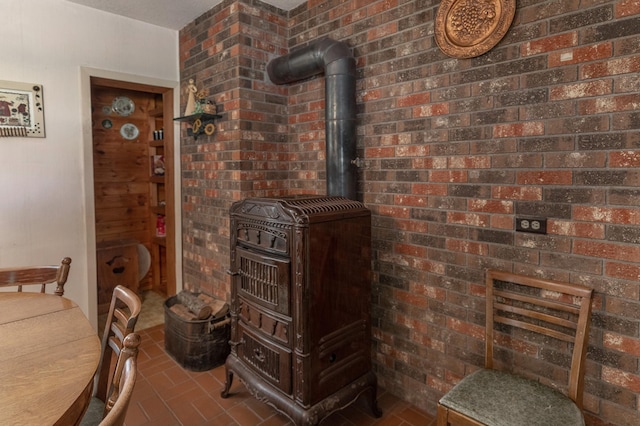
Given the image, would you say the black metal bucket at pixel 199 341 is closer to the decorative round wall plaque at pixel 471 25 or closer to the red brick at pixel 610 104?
the decorative round wall plaque at pixel 471 25

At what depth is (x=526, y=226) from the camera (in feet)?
5.65

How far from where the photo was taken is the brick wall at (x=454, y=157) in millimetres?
1504

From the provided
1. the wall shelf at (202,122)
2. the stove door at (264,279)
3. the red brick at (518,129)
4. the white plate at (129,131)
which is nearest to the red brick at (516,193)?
the red brick at (518,129)

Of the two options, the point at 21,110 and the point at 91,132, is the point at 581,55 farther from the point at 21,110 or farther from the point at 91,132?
the point at 21,110

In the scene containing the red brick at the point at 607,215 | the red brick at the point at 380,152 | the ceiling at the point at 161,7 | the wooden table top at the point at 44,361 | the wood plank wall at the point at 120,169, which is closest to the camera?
the wooden table top at the point at 44,361

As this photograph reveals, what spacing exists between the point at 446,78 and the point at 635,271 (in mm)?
1232

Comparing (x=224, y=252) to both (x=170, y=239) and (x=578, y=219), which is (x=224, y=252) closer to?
(x=170, y=239)

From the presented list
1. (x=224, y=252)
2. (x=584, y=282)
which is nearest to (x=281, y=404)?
(x=224, y=252)

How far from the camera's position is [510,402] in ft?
4.80

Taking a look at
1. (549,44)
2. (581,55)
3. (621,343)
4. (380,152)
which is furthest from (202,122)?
(621,343)

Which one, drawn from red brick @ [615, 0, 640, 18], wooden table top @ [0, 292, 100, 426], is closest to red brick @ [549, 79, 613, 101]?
red brick @ [615, 0, 640, 18]

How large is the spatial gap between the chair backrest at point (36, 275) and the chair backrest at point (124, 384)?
91 cm

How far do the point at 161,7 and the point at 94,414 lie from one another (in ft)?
9.30

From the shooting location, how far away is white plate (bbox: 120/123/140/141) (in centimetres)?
405
